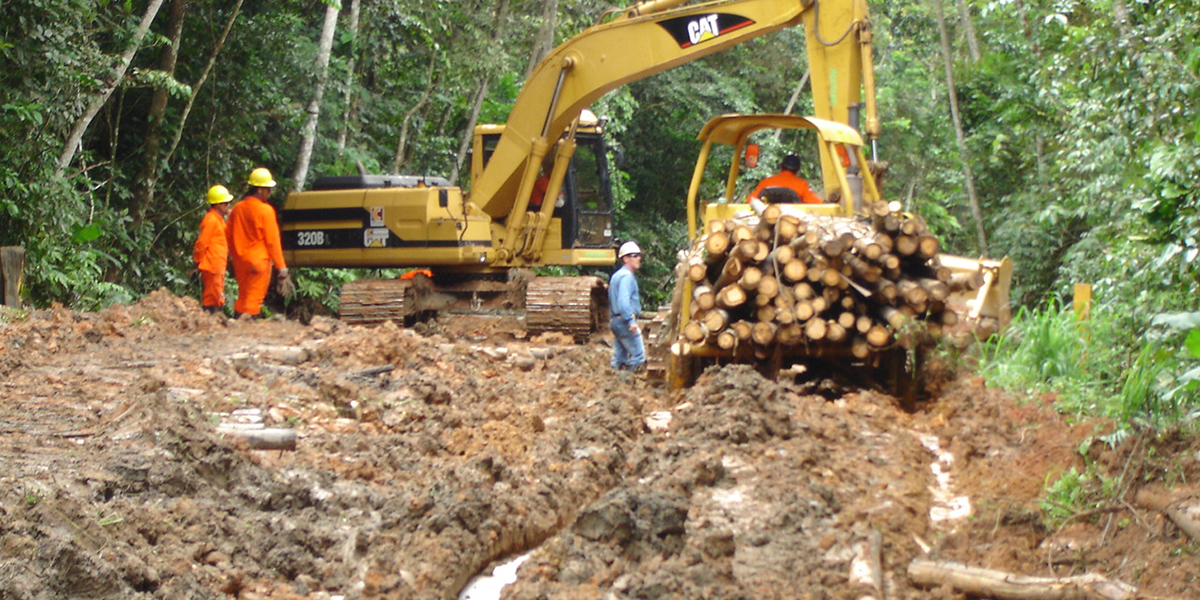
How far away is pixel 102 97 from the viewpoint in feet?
43.7

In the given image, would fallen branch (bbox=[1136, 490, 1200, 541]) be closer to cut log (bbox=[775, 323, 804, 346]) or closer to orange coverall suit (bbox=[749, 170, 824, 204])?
cut log (bbox=[775, 323, 804, 346])

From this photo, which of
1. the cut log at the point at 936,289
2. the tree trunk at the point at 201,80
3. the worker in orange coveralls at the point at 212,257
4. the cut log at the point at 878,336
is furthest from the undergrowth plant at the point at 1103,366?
the tree trunk at the point at 201,80

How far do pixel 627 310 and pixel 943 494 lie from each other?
183 inches

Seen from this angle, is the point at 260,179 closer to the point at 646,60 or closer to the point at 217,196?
the point at 217,196

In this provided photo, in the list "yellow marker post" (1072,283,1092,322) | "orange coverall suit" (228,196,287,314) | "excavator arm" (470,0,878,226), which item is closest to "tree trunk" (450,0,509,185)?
"excavator arm" (470,0,878,226)

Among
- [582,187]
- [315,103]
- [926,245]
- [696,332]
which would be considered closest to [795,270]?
[696,332]

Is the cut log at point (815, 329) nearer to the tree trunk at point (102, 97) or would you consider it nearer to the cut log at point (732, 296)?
the cut log at point (732, 296)

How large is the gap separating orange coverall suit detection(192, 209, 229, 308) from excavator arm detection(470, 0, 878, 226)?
3104 millimetres

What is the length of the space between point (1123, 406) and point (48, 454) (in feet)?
17.6

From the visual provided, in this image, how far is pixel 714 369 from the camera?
8547 millimetres

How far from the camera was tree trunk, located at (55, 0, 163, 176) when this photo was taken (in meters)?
13.3

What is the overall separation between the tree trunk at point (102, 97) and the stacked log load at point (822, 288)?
789 centimetres

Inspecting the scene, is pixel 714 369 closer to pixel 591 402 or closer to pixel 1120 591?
pixel 591 402

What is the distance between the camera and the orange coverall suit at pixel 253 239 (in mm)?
12938
